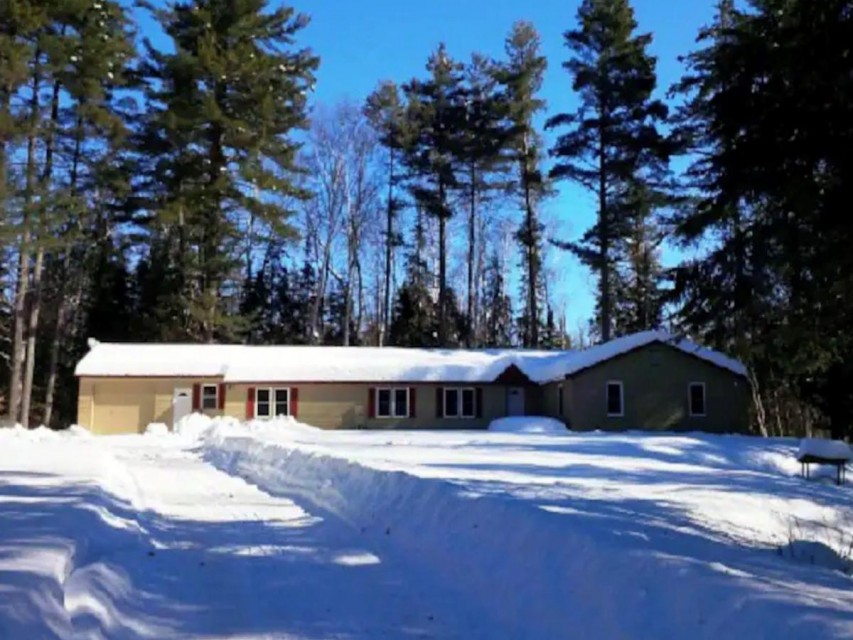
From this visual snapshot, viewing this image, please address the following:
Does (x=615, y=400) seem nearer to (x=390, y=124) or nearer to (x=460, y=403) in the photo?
(x=460, y=403)

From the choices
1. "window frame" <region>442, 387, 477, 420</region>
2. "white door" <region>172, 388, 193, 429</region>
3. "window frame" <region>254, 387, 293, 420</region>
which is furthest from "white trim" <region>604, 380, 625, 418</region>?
"white door" <region>172, 388, 193, 429</region>

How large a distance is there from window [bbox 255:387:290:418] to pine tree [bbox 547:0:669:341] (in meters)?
14.3

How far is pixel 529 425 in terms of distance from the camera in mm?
30094

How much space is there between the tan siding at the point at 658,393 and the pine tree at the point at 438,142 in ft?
39.2

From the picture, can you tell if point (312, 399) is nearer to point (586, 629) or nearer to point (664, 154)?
point (664, 154)

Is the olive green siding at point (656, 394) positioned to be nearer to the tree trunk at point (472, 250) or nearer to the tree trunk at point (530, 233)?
the tree trunk at point (530, 233)

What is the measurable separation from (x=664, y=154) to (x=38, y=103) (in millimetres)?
24724

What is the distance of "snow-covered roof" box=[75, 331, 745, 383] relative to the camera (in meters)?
31.3

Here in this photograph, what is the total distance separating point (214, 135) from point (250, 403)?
12339 mm

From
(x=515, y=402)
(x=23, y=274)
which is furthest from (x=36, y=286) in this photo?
(x=515, y=402)

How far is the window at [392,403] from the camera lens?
109ft

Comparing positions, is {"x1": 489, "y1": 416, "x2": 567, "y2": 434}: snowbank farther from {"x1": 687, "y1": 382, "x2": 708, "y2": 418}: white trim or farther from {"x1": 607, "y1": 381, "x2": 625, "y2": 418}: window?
{"x1": 687, "y1": 382, "x2": 708, "y2": 418}: white trim

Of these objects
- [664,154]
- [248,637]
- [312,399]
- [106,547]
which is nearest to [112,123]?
[312,399]

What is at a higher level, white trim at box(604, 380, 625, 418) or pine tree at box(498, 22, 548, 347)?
pine tree at box(498, 22, 548, 347)
